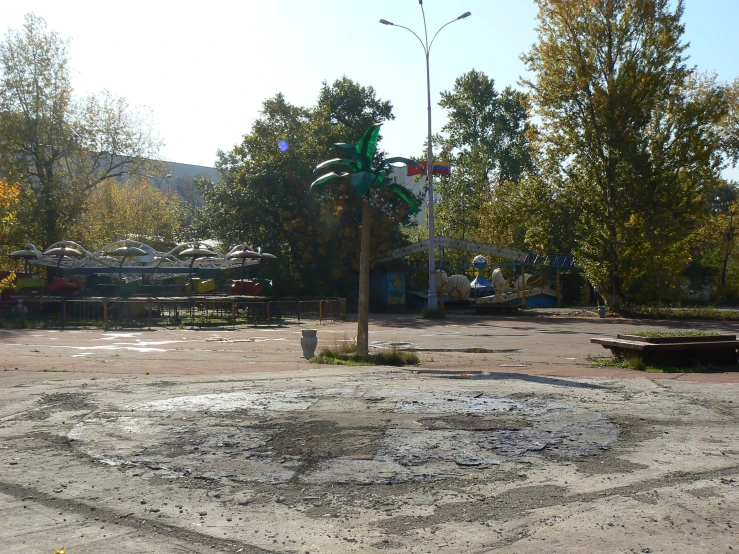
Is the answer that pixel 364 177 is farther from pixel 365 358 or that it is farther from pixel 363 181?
pixel 365 358

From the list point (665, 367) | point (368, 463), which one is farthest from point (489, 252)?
point (368, 463)

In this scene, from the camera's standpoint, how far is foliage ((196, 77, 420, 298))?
144 ft

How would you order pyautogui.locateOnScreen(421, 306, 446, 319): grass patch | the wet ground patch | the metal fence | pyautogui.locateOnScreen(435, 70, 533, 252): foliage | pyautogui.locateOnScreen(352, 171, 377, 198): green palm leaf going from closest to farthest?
the wet ground patch → pyautogui.locateOnScreen(352, 171, 377, 198): green palm leaf → the metal fence → pyautogui.locateOnScreen(421, 306, 446, 319): grass patch → pyautogui.locateOnScreen(435, 70, 533, 252): foliage

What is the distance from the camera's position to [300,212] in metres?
44.5

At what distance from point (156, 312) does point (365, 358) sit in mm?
15858

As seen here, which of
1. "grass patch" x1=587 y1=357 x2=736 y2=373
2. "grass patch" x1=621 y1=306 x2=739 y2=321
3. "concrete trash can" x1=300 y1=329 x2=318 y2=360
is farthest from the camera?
"grass patch" x1=621 y1=306 x2=739 y2=321

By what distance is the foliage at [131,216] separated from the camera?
183 feet

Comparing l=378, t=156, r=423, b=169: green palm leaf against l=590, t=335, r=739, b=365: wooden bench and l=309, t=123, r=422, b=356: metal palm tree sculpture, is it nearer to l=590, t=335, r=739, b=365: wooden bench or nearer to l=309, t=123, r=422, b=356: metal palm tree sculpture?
l=309, t=123, r=422, b=356: metal palm tree sculpture

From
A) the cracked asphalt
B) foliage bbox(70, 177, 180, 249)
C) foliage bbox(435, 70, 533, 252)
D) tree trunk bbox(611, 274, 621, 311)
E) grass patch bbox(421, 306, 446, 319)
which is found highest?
foliage bbox(435, 70, 533, 252)

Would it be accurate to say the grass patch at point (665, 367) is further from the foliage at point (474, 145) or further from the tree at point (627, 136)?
the foliage at point (474, 145)

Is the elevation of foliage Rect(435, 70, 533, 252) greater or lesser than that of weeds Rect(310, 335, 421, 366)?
greater

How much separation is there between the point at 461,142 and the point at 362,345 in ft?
206

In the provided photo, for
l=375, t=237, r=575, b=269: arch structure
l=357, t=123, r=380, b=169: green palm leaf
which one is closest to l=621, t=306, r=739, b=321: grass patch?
l=375, t=237, r=575, b=269: arch structure

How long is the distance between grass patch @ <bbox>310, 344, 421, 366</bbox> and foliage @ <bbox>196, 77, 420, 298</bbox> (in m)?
26.8
